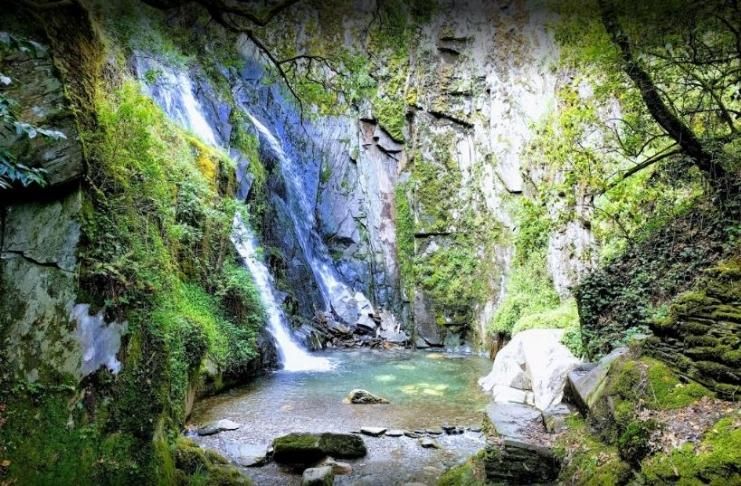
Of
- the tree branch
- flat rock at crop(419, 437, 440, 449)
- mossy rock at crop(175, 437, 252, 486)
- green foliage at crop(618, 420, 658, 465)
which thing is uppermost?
the tree branch

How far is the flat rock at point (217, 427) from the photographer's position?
23.6ft

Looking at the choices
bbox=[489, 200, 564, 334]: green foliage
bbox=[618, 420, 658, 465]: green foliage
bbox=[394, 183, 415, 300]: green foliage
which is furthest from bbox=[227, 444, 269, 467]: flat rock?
bbox=[394, 183, 415, 300]: green foliage

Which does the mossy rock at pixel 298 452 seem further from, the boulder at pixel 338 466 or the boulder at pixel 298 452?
the boulder at pixel 338 466

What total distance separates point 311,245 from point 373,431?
43.3 ft

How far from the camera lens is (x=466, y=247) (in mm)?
19375

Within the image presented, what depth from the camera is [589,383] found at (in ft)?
20.3

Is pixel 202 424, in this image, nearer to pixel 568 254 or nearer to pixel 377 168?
pixel 568 254

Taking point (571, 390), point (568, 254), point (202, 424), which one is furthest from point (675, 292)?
point (202, 424)

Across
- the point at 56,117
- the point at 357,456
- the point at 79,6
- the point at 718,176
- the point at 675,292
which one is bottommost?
the point at 357,456

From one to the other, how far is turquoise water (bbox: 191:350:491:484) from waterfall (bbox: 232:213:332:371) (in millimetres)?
784

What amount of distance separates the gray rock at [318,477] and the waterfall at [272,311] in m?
7.21

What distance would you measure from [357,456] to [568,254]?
9.13m

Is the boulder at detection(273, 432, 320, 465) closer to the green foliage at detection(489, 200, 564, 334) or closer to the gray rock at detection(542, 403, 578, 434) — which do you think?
the gray rock at detection(542, 403, 578, 434)

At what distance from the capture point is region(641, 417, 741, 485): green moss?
3275mm
